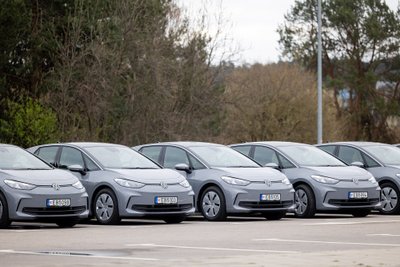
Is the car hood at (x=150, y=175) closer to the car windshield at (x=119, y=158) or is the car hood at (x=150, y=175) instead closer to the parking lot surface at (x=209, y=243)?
the car windshield at (x=119, y=158)

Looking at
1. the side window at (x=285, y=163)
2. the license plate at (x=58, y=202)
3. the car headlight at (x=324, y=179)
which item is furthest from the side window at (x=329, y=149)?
the license plate at (x=58, y=202)

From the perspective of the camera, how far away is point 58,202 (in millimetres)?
21438

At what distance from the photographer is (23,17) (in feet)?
143

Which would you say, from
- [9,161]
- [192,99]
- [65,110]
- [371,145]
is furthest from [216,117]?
[9,161]

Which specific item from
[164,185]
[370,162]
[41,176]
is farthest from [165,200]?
[370,162]

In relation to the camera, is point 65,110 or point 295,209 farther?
point 65,110

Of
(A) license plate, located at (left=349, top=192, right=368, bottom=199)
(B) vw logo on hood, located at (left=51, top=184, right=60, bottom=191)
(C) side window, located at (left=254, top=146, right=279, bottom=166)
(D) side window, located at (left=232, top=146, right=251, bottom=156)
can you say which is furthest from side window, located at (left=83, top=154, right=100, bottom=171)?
(A) license plate, located at (left=349, top=192, right=368, bottom=199)

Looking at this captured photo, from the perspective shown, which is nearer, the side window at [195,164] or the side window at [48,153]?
the side window at [48,153]

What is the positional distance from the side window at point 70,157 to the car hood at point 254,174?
2737 millimetres

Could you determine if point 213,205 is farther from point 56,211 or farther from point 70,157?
point 56,211

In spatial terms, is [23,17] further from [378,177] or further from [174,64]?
[378,177]

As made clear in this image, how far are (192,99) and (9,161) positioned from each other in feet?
96.3

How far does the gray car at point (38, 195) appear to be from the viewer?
21094mm

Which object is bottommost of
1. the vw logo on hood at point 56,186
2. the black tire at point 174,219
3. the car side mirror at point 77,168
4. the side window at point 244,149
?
the black tire at point 174,219
